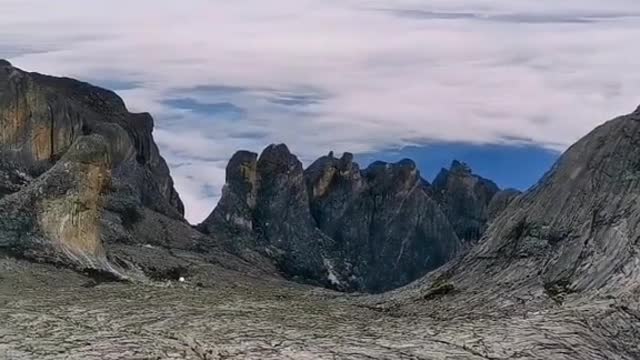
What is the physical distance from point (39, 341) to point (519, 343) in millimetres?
20625

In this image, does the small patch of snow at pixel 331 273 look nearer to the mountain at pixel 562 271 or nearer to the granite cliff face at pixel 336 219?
the granite cliff face at pixel 336 219

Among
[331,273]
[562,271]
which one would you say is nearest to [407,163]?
[331,273]

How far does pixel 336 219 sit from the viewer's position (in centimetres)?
18838

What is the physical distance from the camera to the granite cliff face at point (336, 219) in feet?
543

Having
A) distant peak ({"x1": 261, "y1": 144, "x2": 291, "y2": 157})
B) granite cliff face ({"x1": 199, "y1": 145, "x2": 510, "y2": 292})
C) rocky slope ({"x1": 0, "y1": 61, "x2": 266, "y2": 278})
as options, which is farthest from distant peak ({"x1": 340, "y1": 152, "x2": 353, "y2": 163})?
rocky slope ({"x1": 0, "y1": 61, "x2": 266, "y2": 278})

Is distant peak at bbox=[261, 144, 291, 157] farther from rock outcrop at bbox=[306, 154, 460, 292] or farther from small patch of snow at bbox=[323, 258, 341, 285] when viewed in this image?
small patch of snow at bbox=[323, 258, 341, 285]

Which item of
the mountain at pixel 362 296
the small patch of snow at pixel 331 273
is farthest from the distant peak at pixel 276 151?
the mountain at pixel 362 296

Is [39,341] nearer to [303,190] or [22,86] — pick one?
[22,86]

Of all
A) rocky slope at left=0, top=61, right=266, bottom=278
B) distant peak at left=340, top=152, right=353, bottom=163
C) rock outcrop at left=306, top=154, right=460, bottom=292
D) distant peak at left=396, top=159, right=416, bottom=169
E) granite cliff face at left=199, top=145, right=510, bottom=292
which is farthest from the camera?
distant peak at left=396, top=159, right=416, bottom=169

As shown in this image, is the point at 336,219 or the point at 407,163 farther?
the point at 407,163

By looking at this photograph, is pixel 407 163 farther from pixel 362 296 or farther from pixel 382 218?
pixel 362 296

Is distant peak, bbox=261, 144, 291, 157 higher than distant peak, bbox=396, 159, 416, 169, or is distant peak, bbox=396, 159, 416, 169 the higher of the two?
distant peak, bbox=261, 144, 291, 157

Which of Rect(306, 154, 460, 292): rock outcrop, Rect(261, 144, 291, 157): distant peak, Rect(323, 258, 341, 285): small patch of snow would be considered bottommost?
Rect(323, 258, 341, 285): small patch of snow

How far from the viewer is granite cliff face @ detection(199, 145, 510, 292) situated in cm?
16550
